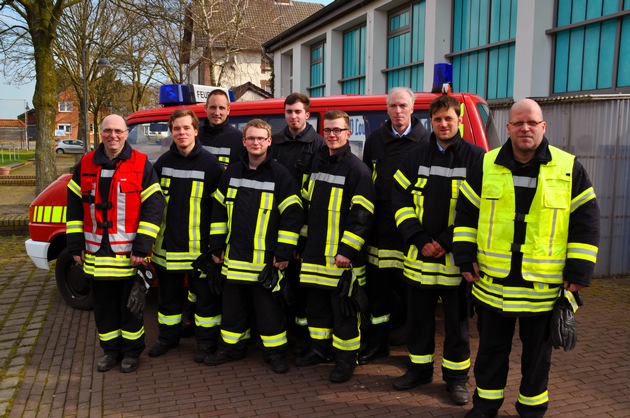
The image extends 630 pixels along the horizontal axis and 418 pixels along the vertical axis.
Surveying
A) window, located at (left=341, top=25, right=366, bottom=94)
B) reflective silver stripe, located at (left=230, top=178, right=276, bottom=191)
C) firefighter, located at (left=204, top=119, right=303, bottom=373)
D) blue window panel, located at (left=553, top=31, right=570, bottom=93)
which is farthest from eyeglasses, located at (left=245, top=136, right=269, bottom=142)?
window, located at (left=341, top=25, right=366, bottom=94)

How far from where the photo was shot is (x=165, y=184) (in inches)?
174

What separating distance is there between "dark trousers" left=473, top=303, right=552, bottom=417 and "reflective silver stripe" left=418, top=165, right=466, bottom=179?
0.88 m

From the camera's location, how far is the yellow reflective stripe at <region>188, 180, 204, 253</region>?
14.4 ft

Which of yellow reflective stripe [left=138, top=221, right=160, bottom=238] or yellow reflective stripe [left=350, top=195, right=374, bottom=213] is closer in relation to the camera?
yellow reflective stripe [left=350, top=195, right=374, bottom=213]

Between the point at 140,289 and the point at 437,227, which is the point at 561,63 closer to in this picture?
the point at 437,227

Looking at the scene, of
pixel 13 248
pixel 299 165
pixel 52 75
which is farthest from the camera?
pixel 52 75

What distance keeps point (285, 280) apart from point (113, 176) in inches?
60.8

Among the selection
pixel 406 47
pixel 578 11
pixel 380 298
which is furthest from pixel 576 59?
pixel 380 298

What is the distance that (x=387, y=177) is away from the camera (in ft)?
13.8

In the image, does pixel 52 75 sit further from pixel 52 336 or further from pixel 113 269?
pixel 113 269

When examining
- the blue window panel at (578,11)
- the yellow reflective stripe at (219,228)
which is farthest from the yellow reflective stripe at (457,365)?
the blue window panel at (578,11)

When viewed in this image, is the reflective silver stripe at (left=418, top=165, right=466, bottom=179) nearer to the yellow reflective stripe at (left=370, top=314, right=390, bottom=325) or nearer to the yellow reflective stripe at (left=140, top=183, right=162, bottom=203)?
the yellow reflective stripe at (left=370, top=314, right=390, bottom=325)

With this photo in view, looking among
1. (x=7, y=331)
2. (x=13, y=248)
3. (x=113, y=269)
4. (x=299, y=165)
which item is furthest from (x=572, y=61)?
(x=13, y=248)

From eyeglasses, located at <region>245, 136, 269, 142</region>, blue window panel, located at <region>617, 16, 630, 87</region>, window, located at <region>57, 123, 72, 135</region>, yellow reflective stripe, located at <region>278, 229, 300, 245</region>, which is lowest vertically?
yellow reflective stripe, located at <region>278, 229, 300, 245</region>
